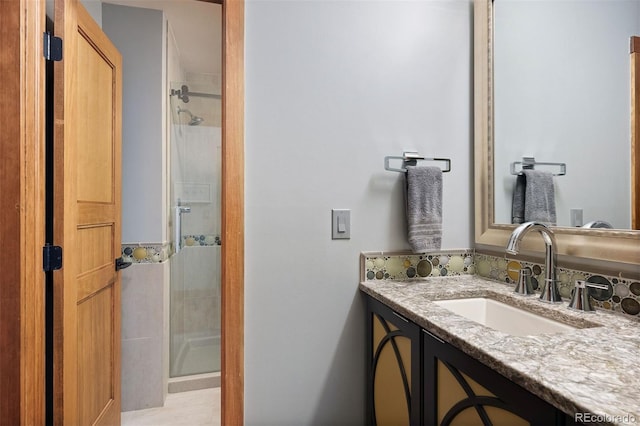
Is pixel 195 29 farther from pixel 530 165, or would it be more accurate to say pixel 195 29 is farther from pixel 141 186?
pixel 530 165

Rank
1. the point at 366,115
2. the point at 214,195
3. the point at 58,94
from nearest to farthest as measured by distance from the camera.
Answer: the point at 58,94, the point at 366,115, the point at 214,195

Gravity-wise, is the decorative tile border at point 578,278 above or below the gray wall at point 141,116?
below

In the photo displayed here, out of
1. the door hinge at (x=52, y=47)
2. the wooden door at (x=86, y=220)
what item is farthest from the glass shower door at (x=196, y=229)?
the door hinge at (x=52, y=47)

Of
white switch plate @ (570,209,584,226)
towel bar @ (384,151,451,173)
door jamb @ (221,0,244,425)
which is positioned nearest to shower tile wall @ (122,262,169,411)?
door jamb @ (221,0,244,425)

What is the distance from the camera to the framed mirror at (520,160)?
919mm

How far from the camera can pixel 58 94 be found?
47.3 inches

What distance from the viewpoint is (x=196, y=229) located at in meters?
2.63

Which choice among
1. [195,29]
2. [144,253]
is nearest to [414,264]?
[144,253]

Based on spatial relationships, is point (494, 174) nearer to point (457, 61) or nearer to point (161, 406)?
point (457, 61)

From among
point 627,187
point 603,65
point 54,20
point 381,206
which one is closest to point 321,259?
point 381,206

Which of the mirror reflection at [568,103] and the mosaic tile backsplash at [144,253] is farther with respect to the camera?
the mosaic tile backsplash at [144,253]

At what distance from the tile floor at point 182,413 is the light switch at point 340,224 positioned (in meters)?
1.36

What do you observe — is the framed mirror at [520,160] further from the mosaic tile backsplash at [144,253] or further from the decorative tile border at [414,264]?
the mosaic tile backsplash at [144,253]

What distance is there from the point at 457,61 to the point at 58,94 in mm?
1591
